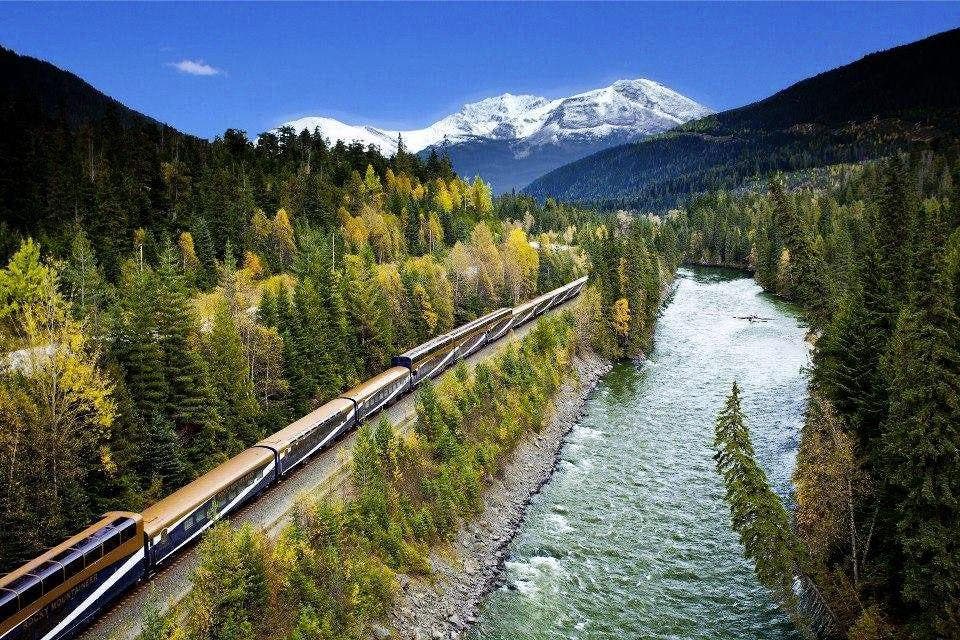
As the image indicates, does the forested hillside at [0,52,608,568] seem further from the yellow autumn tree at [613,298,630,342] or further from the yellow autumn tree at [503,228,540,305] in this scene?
the yellow autumn tree at [613,298,630,342]

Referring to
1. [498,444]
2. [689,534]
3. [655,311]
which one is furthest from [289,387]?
[655,311]

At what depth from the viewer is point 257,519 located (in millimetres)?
33094

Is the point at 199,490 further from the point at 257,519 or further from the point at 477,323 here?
the point at 477,323

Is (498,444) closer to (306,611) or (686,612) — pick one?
(686,612)

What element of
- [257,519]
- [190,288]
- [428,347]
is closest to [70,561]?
[257,519]

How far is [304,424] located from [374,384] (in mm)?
9592

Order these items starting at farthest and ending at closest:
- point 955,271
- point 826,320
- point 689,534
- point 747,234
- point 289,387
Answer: point 747,234, point 826,320, point 289,387, point 689,534, point 955,271

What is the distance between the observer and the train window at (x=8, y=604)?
2048cm

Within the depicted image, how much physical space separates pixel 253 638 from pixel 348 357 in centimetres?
2994

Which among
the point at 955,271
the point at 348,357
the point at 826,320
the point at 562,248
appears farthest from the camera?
the point at 562,248

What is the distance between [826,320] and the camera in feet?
186

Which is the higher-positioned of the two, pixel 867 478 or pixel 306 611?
pixel 867 478

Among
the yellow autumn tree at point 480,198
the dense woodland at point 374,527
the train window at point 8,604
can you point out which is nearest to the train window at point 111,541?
the dense woodland at point 374,527

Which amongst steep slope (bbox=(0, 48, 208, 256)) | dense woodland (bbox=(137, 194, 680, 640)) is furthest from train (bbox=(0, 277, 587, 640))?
steep slope (bbox=(0, 48, 208, 256))
